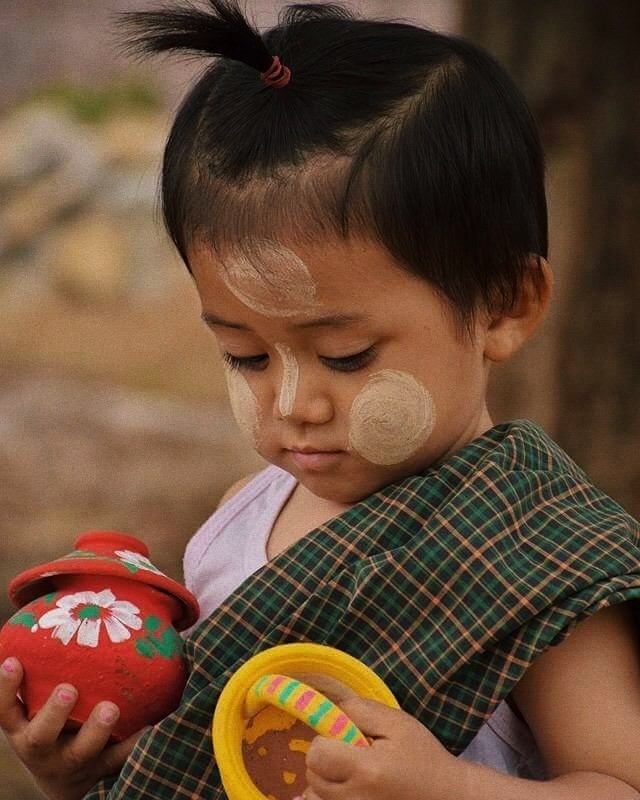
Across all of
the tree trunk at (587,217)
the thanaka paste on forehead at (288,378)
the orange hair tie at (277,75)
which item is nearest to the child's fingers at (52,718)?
the thanaka paste on forehead at (288,378)

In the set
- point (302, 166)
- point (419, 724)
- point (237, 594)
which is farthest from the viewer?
point (237, 594)

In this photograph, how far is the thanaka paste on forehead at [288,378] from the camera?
174cm

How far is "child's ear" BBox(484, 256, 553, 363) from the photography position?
5.98ft

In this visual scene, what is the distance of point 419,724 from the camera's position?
157cm

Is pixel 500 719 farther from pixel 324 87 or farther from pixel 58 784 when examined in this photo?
pixel 324 87

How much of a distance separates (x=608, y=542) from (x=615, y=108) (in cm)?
198

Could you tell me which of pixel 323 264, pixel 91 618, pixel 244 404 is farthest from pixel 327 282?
pixel 91 618

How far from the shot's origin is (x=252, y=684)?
1573 mm

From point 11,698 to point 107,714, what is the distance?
14cm

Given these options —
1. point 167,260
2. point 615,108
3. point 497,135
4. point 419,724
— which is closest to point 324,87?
point 497,135

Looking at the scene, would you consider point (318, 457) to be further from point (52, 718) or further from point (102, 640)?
point (52, 718)

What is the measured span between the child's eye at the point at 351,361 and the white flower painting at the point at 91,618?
0.40 metres

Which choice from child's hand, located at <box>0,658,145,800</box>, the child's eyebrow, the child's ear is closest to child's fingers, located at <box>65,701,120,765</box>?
child's hand, located at <box>0,658,145,800</box>

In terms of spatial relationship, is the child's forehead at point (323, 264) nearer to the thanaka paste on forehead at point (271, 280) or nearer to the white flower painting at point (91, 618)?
the thanaka paste on forehead at point (271, 280)
